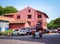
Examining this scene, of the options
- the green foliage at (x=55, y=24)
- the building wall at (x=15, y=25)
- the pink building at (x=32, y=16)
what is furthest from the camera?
the green foliage at (x=55, y=24)

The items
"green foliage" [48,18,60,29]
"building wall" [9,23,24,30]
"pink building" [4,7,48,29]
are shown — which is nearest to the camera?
"building wall" [9,23,24,30]

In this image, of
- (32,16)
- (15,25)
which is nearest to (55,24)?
(32,16)

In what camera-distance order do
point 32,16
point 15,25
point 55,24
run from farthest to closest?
point 55,24 → point 32,16 → point 15,25

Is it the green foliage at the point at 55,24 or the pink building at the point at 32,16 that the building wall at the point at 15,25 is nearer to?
the pink building at the point at 32,16

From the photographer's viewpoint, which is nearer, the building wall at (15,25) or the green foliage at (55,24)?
the building wall at (15,25)

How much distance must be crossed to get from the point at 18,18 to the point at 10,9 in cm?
3015

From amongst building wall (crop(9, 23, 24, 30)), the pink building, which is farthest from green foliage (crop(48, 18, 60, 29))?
building wall (crop(9, 23, 24, 30))

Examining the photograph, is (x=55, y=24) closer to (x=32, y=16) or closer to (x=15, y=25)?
(x=32, y=16)

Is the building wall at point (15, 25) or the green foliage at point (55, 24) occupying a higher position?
the green foliage at point (55, 24)

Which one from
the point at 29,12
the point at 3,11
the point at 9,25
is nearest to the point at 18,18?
the point at 29,12

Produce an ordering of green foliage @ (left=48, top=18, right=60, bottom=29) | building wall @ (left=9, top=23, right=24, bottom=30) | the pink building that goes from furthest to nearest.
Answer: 1. green foliage @ (left=48, top=18, right=60, bottom=29)
2. the pink building
3. building wall @ (left=9, top=23, right=24, bottom=30)

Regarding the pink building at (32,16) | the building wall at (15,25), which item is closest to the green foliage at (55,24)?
the pink building at (32,16)

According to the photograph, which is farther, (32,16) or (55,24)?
(55,24)

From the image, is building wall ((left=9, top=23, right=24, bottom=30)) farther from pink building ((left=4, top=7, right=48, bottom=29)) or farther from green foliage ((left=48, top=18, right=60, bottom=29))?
green foliage ((left=48, top=18, right=60, bottom=29))
